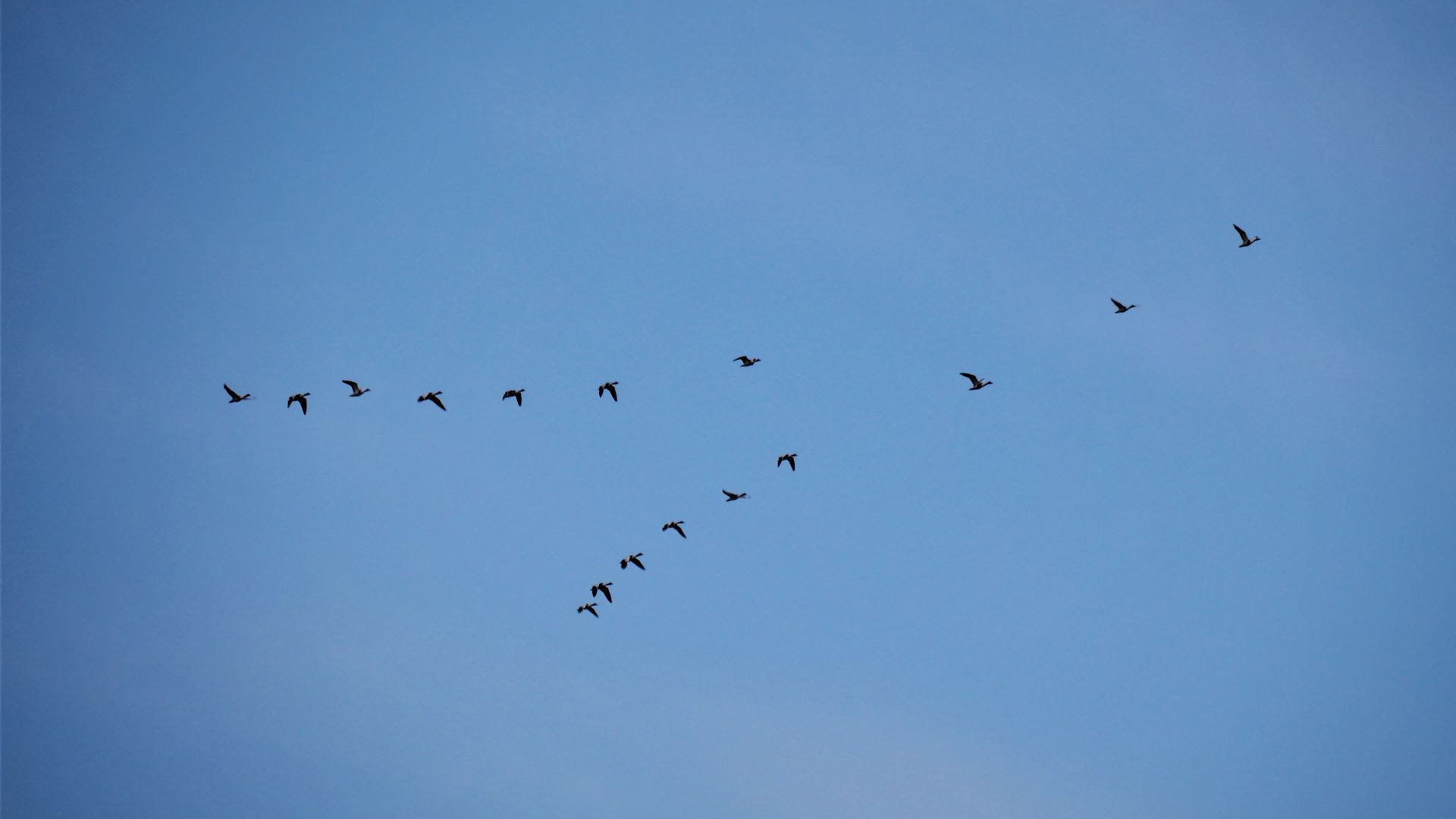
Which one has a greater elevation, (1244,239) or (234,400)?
(234,400)

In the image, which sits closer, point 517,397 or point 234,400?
point 517,397

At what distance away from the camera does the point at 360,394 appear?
73625 millimetres

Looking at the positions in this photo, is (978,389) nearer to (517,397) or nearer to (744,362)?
(744,362)

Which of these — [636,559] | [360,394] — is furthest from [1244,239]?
[360,394]

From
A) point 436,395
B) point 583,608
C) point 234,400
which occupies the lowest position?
point 583,608

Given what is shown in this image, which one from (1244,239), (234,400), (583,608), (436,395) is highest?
(234,400)

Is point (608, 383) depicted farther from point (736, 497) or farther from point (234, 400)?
point (234, 400)

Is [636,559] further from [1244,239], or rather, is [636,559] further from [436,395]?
[1244,239]

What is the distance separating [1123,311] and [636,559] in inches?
1259

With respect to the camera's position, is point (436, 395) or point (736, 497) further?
point (736, 497)

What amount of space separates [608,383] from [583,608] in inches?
640

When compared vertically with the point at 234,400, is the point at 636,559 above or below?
below

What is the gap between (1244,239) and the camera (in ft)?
242

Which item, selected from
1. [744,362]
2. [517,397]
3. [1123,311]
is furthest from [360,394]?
[1123,311]
